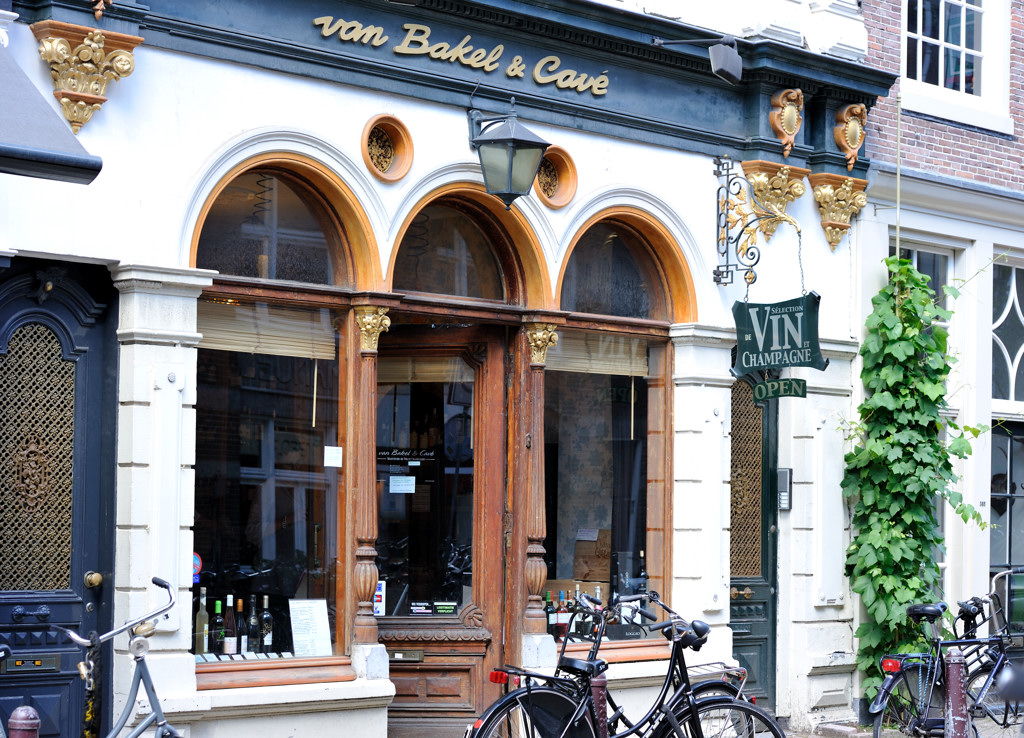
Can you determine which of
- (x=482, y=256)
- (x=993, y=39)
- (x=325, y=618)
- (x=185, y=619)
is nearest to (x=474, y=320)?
(x=482, y=256)

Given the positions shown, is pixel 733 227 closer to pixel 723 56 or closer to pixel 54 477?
pixel 723 56

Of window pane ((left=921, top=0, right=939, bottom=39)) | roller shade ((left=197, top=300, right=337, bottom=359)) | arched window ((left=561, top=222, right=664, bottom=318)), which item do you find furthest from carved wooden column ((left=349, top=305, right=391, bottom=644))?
window pane ((left=921, top=0, right=939, bottom=39))

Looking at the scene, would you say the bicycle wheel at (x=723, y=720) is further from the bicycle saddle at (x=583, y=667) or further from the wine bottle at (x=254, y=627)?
the wine bottle at (x=254, y=627)

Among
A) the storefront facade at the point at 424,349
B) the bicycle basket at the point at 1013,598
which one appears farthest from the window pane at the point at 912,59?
the bicycle basket at the point at 1013,598

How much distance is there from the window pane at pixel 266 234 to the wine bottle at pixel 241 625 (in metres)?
1.94

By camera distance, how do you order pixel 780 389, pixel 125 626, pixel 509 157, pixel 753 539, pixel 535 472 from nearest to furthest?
1. pixel 125 626
2. pixel 509 157
3. pixel 535 472
4. pixel 780 389
5. pixel 753 539

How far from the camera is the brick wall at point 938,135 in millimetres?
11883

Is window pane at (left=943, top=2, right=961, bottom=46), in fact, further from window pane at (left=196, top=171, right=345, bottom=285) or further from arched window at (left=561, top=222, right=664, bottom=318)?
window pane at (left=196, top=171, right=345, bottom=285)

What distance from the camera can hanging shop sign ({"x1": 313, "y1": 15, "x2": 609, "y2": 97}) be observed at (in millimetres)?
8609

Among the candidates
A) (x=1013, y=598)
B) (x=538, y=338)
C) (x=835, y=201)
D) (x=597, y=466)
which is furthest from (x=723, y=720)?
(x=1013, y=598)

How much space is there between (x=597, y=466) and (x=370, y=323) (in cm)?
233

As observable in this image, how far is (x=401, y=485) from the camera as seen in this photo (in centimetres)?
966

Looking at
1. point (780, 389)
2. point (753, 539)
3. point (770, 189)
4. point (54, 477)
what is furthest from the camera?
point (753, 539)

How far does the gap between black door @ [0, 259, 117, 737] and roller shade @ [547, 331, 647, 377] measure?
3349 mm
